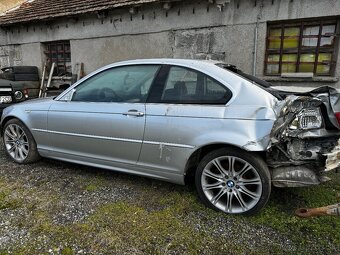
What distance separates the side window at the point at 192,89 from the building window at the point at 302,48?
395 cm

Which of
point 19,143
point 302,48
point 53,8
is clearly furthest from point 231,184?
point 53,8

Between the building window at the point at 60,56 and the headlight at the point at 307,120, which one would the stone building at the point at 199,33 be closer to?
the building window at the point at 60,56

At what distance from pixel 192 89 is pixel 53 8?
8192 mm

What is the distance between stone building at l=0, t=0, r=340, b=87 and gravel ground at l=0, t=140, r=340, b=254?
4203mm

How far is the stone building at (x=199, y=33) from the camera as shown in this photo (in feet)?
18.5

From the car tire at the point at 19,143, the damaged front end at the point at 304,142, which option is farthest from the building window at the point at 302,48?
the car tire at the point at 19,143

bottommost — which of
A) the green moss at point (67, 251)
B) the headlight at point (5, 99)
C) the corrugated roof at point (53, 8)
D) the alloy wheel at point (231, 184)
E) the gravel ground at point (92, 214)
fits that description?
the green moss at point (67, 251)

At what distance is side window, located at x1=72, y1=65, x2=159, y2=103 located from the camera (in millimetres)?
3145

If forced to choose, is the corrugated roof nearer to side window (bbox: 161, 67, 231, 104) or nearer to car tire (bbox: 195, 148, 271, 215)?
side window (bbox: 161, 67, 231, 104)

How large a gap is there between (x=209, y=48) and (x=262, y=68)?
1379mm

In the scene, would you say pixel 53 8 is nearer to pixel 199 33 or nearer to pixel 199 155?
pixel 199 33

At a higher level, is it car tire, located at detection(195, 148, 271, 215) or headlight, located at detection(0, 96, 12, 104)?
headlight, located at detection(0, 96, 12, 104)

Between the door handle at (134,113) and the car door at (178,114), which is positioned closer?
the car door at (178,114)

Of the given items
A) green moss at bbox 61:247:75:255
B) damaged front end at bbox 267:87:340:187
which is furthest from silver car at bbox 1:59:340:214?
green moss at bbox 61:247:75:255
